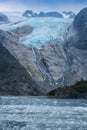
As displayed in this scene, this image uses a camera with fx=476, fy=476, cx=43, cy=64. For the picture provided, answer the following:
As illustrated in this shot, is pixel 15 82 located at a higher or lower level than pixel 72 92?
lower

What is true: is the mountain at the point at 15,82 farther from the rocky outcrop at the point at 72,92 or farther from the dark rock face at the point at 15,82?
the rocky outcrop at the point at 72,92

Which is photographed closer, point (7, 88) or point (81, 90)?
point (81, 90)

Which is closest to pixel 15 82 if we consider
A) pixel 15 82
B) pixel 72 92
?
pixel 15 82

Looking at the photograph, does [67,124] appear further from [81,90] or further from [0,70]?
[0,70]

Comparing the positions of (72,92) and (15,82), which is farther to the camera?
(15,82)

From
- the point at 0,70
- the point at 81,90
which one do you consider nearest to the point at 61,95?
the point at 81,90

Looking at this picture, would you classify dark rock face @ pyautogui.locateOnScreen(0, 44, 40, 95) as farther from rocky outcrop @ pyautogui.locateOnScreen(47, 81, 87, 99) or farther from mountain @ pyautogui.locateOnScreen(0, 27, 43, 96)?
rocky outcrop @ pyautogui.locateOnScreen(47, 81, 87, 99)

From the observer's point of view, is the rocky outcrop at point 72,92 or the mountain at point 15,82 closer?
→ the rocky outcrop at point 72,92

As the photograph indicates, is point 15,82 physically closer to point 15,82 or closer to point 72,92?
point 15,82

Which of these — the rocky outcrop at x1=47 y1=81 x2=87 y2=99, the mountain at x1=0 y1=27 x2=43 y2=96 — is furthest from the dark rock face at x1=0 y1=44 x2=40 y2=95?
the rocky outcrop at x1=47 y1=81 x2=87 y2=99

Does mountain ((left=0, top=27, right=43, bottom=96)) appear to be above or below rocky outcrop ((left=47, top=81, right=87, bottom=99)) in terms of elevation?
below

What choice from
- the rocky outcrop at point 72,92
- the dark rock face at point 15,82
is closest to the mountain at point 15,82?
the dark rock face at point 15,82
